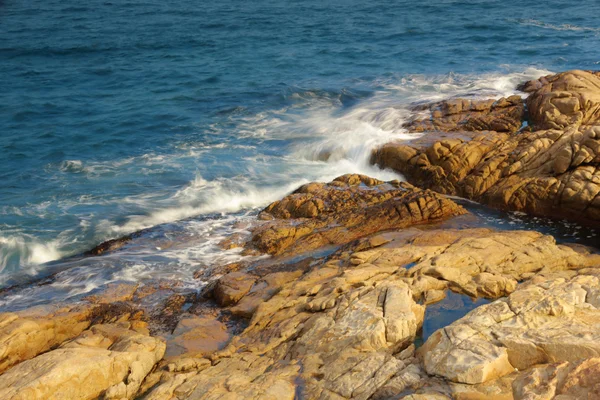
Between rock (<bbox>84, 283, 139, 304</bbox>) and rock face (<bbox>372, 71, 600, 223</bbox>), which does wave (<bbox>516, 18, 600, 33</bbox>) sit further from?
rock (<bbox>84, 283, 139, 304</bbox>)

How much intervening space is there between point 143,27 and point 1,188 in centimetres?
2224

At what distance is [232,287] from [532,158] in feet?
26.5

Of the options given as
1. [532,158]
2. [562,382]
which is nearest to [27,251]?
[532,158]

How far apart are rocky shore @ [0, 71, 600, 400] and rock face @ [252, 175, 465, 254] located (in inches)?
1.6

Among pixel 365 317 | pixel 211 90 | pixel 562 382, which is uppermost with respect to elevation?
pixel 562 382

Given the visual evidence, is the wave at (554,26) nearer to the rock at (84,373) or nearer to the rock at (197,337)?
the rock at (197,337)

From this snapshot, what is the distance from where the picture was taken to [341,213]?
46.8 feet

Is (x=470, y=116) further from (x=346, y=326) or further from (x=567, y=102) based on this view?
(x=346, y=326)

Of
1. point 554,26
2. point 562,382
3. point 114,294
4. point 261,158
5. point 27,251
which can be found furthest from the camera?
point 554,26

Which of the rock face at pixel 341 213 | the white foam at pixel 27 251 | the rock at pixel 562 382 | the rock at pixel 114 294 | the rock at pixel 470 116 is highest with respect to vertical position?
the rock at pixel 562 382

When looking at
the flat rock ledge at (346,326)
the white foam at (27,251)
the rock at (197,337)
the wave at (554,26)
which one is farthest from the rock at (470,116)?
the wave at (554,26)

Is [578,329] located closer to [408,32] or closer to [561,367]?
[561,367]

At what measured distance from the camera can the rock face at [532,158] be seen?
1372 cm

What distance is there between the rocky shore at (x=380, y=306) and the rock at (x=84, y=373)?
0.02 metres
